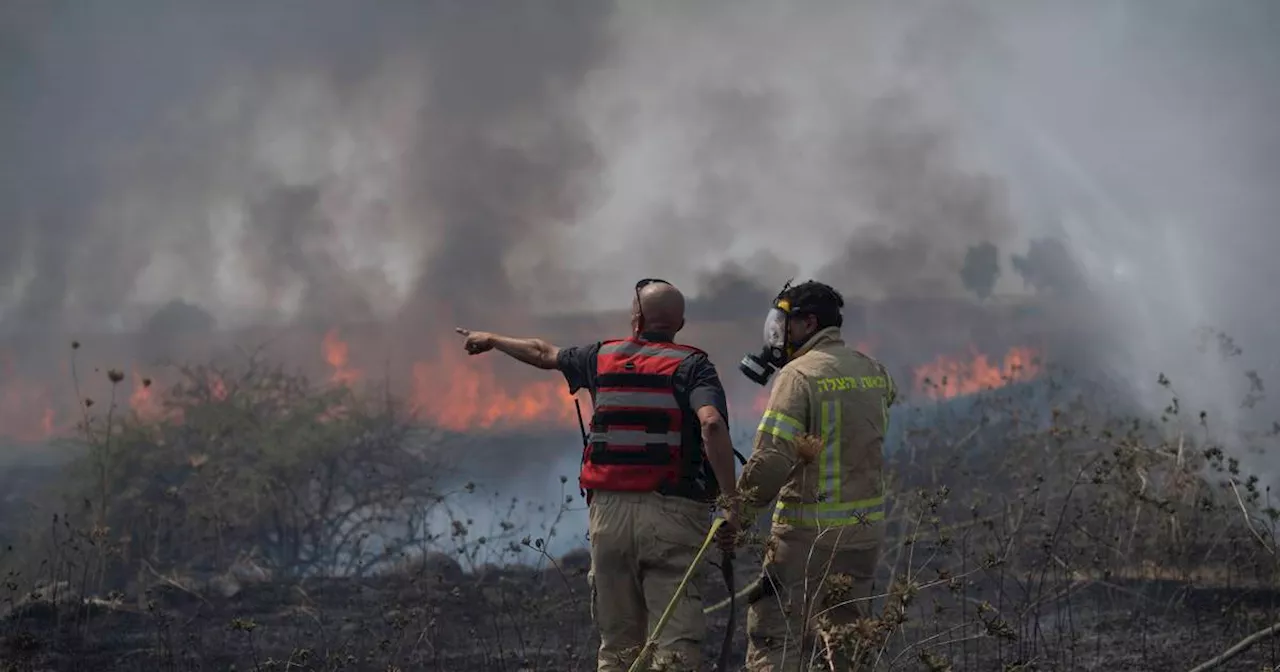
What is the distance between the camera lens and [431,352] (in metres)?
13.6

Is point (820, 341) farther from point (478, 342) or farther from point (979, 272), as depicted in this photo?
point (979, 272)

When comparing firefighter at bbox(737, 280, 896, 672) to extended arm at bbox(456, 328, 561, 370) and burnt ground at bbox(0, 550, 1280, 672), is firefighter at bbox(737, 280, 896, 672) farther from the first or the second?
burnt ground at bbox(0, 550, 1280, 672)

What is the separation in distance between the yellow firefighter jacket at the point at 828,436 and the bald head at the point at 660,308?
525mm

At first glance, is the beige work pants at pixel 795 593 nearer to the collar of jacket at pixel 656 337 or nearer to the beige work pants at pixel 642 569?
the beige work pants at pixel 642 569

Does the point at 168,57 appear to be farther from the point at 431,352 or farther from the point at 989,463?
the point at 989,463

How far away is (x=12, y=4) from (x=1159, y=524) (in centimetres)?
1399

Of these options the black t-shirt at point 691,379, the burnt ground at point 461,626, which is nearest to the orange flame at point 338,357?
the burnt ground at point 461,626

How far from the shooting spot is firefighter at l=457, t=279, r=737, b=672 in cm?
486

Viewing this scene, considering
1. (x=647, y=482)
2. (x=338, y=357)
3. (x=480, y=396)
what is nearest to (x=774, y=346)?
(x=647, y=482)

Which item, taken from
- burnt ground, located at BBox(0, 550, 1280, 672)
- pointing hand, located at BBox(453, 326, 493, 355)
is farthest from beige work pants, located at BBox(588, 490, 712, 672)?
burnt ground, located at BBox(0, 550, 1280, 672)

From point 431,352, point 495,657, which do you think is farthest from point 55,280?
point 495,657

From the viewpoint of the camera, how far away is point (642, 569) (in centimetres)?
496

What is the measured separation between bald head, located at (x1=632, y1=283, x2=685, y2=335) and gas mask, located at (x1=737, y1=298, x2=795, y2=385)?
0.35 metres

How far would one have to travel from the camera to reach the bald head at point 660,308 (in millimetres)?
5062
